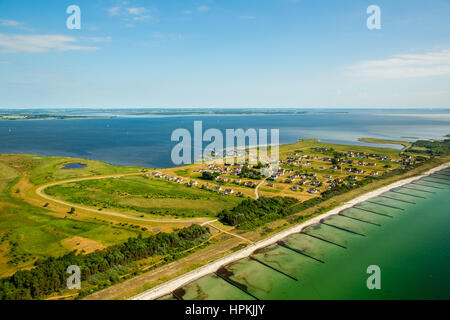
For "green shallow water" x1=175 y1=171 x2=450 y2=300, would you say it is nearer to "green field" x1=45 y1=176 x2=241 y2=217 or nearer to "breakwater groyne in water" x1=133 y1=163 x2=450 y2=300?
"breakwater groyne in water" x1=133 y1=163 x2=450 y2=300

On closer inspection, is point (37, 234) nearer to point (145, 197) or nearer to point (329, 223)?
point (145, 197)

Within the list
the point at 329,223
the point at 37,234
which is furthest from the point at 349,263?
the point at 37,234

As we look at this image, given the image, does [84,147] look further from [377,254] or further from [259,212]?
[377,254]

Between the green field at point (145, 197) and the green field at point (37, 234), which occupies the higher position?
the green field at point (145, 197)

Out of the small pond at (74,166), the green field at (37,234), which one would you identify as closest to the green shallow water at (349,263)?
the green field at (37,234)

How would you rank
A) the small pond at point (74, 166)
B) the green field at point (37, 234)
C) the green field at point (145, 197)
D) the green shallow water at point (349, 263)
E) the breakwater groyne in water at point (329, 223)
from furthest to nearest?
the small pond at point (74, 166) < the green field at point (145, 197) < the green field at point (37, 234) < the green shallow water at point (349, 263) < the breakwater groyne in water at point (329, 223)

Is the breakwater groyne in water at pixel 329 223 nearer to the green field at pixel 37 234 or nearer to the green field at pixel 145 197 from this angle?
the green field at pixel 37 234
